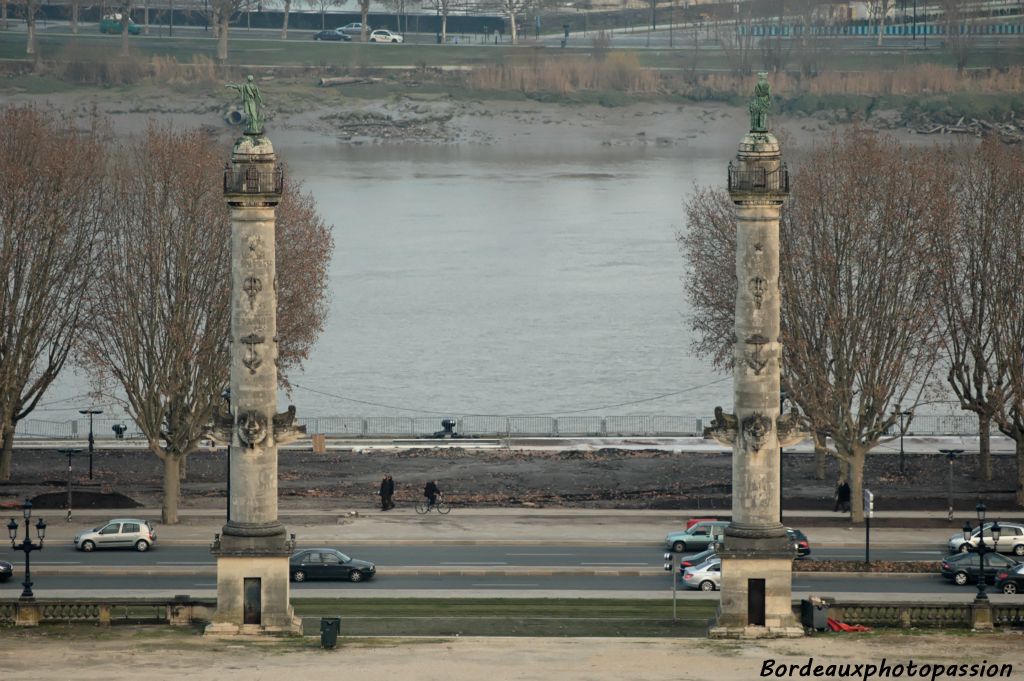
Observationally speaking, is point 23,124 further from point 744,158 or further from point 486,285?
point 486,285

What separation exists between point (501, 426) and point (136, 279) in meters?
27.1

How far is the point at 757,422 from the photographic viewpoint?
56.1 m

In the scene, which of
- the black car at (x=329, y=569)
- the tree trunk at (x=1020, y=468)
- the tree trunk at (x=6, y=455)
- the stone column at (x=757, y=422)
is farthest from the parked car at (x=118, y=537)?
the tree trunk at (x=1020, y=468)

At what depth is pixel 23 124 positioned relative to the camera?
87625 mm

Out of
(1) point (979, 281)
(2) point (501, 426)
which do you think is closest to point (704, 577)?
(1) point (979, 281)

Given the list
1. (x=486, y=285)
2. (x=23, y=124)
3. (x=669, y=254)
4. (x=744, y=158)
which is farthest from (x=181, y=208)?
(x=669, y=254)

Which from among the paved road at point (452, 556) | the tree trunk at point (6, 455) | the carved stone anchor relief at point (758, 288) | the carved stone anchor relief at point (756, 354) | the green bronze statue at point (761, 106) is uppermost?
the green bronze statue at point (761, 106)

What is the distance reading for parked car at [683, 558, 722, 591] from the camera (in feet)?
211

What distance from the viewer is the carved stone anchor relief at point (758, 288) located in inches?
2208

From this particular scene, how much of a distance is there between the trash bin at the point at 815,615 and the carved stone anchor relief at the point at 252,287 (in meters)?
16.6

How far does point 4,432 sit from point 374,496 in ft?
46.7

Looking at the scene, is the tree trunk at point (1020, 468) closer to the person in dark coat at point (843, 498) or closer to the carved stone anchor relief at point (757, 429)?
the person in dark coat at point (843, 498)

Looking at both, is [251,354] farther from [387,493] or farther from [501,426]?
[501,426]

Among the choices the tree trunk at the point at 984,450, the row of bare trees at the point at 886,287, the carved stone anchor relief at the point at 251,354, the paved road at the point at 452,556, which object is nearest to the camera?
the carved stone anchor relief at the point at 251,354
